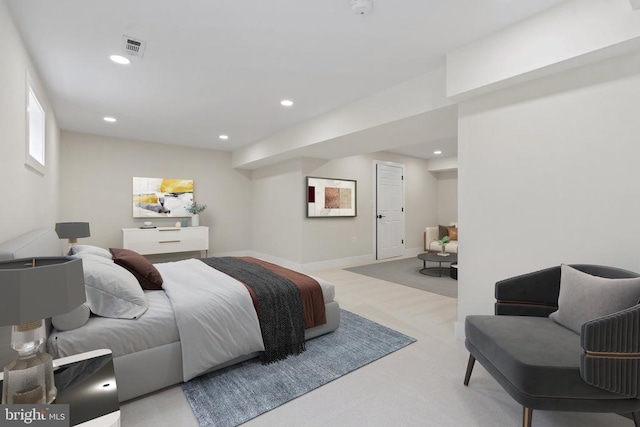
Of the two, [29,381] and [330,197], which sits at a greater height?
[330,197]

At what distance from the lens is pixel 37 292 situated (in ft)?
3.03

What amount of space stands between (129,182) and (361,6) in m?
5.54

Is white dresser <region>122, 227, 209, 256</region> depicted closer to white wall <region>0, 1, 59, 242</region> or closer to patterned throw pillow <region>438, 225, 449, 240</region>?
white wall <region>0, 1, 59, 242</region>

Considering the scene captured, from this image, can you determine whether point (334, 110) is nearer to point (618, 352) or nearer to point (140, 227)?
point (618, 352)

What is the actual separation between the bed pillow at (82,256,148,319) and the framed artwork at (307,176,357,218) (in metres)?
3.78

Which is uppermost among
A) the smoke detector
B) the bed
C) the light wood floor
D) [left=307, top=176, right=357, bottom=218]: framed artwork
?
the smoke detector

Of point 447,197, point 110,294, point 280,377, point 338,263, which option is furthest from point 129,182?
point 447,197

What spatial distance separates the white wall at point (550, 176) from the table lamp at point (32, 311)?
2.75 metres

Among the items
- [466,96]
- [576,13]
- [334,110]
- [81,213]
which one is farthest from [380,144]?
[81,213]

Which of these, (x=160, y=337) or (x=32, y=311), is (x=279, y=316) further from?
(x=32, y=311)

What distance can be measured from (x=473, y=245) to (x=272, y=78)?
2611mm

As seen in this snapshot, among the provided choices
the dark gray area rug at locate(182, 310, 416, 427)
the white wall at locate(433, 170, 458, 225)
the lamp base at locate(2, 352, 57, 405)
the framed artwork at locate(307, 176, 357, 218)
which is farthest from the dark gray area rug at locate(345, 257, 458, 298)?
the lamp base at locate(2, 352, 57, 405)

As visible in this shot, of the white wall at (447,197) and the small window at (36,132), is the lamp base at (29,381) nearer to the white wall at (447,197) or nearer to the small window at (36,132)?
the small window at (36,132)

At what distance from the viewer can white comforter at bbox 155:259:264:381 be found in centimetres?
194
